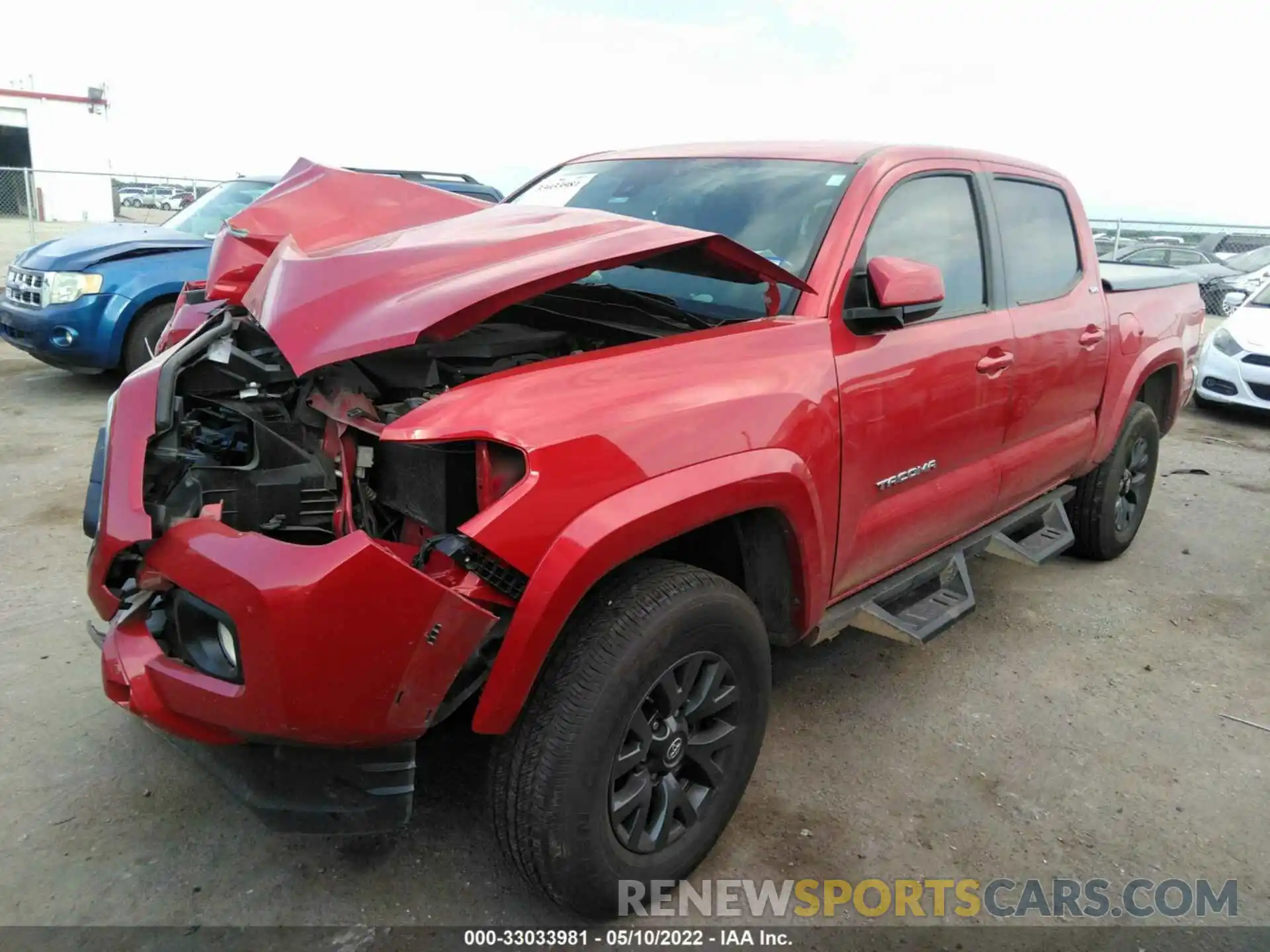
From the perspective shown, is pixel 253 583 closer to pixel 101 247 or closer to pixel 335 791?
pixel 335 791

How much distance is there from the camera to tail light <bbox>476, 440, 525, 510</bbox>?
6.36 ft

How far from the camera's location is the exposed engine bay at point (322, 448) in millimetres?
2029

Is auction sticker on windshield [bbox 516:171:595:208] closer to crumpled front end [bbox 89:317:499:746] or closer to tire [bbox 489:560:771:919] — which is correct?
crumpled front end [bbox 89:317:499:746]

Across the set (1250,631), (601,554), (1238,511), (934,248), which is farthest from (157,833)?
(1238,511)

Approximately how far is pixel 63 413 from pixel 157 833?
5.14m

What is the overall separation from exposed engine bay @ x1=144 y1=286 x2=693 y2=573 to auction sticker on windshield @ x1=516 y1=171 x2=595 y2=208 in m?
1.26

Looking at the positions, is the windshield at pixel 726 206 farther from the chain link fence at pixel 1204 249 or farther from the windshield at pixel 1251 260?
the windshield at pixel 1251 260

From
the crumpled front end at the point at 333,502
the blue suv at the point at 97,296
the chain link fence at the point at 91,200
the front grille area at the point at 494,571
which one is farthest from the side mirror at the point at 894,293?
the chain link fence at the point at 91,200

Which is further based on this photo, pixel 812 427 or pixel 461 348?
pixel 812 427

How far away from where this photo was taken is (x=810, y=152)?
3.24m

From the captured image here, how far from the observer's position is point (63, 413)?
6559 millimetres

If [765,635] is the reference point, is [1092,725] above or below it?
below

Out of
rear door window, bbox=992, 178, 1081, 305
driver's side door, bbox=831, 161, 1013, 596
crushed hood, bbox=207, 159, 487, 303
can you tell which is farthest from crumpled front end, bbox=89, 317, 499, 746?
rear door window, bbox=992, 178, 1081, 305

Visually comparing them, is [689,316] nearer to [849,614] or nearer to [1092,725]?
[849,614]
